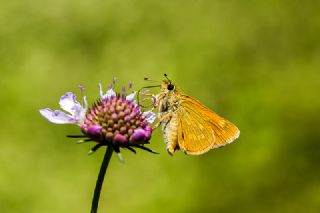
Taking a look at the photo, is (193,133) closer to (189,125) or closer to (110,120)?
(189,125)

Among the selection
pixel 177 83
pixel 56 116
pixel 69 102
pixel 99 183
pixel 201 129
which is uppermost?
pixel 177 83

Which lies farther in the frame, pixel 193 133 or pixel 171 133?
pixel 193 133

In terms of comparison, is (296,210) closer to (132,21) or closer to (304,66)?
(304,66)

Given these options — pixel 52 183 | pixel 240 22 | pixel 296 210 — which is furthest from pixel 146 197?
pixel 240 22

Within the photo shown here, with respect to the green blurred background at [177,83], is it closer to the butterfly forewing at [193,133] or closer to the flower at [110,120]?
the butterfly forewing at [193,133]

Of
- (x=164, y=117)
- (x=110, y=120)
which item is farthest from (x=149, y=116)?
(x=110, y=120)

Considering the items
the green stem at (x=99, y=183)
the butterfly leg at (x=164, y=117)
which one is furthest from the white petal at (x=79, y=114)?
the butterfly leg at (x=164, y=117)

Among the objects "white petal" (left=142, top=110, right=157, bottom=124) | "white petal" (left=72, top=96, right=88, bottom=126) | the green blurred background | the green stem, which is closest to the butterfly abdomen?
"white petal" (left=142, top=110, right=157, bottom=124)
